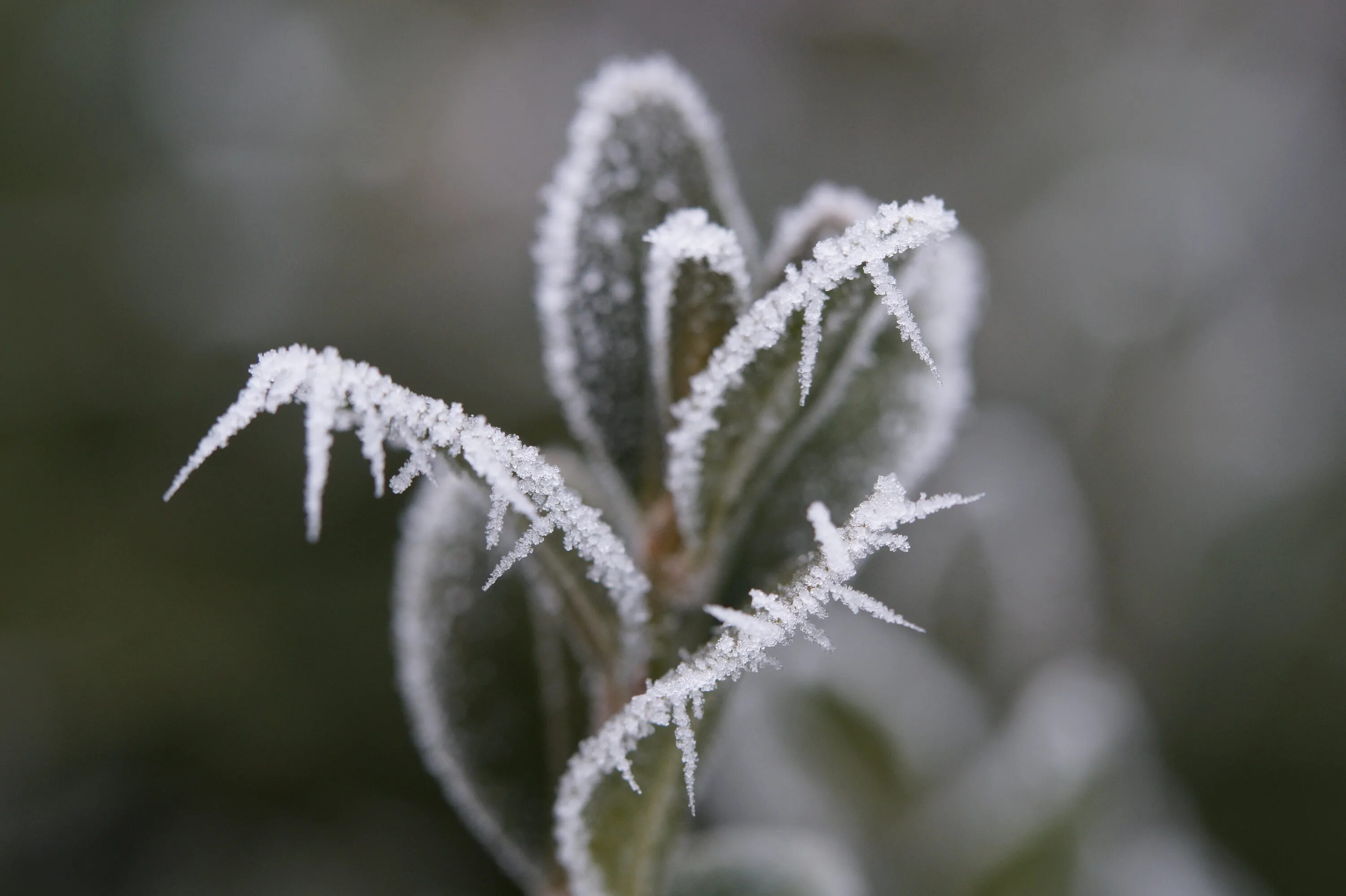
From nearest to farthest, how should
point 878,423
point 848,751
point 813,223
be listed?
1. point 813,223
2. point 878,423
3. point 848,751

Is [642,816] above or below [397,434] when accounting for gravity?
below

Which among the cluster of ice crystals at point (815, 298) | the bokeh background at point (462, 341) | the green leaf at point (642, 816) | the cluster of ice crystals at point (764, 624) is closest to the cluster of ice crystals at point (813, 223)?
the cluster of ice crystals at point (815, 298)

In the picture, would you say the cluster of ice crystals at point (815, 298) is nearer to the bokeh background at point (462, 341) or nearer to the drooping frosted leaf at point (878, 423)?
the drooping frosted leaf at point (878, 423)

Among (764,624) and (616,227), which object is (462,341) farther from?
(764,624)

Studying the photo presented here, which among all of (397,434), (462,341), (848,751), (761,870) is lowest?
(761,870)

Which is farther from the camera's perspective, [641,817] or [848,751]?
[848,751]

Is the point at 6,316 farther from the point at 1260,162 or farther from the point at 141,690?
the point at 1260,162

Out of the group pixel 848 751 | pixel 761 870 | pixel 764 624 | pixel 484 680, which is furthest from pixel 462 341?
pixel 764 624
